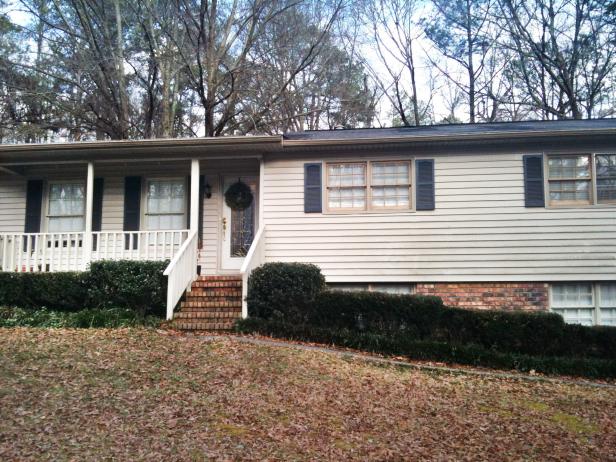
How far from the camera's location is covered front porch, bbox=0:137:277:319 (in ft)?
33.3

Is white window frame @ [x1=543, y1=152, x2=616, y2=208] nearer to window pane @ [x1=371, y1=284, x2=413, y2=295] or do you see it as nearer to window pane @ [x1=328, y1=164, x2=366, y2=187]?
window pane @ [x1=371, y1=284, x2=413, y2=295]

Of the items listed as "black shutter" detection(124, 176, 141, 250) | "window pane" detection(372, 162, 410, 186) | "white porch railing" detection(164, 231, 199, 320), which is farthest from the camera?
"black shutter" detection(124, 176, 141, 250)

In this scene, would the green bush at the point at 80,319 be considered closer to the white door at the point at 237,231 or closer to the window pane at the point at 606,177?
the white door at the point at 237,231

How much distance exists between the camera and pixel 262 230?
9969mm

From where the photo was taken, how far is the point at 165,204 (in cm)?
1115

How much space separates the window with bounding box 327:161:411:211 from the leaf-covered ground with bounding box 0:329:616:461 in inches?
145

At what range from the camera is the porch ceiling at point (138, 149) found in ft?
32.2

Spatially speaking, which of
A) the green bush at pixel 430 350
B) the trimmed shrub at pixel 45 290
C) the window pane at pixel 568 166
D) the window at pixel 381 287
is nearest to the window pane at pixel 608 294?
the window pane at pixel 568 166

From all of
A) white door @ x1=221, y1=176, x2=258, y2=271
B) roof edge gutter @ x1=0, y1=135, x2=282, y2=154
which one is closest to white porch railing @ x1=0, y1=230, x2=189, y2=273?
white door @ x1=221, y1=176, x2=258, y2=271

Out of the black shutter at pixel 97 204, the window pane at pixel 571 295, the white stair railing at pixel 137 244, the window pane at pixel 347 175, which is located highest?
the window pane at pixel 347 175

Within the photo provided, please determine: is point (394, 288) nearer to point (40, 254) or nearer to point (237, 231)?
point (237, 231)

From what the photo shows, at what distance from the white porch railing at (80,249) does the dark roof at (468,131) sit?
3.31m

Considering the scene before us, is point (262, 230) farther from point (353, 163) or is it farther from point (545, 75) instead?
point (545, 75)

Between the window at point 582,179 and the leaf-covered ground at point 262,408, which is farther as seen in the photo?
the window at point 582,179
